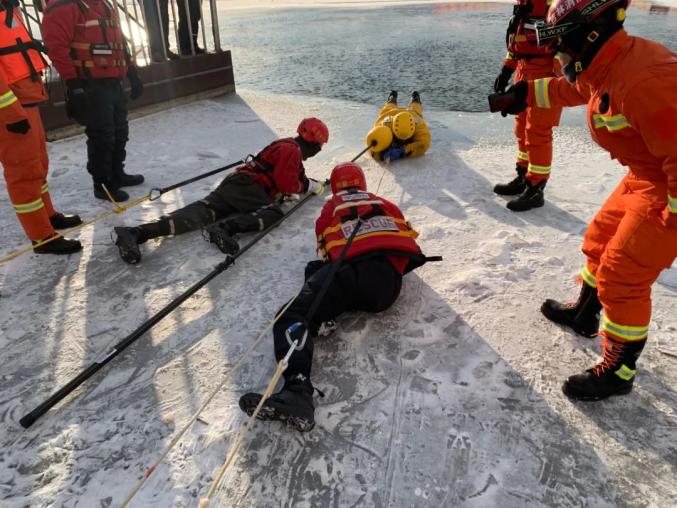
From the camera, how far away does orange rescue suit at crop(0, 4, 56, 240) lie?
302 cm

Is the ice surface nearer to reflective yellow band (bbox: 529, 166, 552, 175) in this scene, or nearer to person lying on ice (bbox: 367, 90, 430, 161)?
reflective yellow band (bbox: 529, 166, 552, 175)

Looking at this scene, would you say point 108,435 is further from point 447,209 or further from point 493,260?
point 447,209

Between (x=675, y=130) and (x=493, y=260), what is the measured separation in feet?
5.57

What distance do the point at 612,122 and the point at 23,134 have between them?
339 cm

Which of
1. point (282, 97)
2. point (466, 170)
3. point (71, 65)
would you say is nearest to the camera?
point (71, 65)

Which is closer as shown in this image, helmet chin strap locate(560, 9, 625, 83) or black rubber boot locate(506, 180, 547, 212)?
helmet chin strap locate(560, 9, 625, 83)

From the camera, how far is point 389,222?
2.71 m

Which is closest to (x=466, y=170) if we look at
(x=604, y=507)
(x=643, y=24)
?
(x=604, y=507)

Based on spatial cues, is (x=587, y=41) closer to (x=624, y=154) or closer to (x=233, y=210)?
(x=624, y=154)

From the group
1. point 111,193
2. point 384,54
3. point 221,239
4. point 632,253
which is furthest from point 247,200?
point 384,54

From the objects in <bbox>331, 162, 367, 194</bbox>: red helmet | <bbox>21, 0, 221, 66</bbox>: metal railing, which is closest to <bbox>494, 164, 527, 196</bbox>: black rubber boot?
<bbox>331, 162, 367, 194</bbox>: red helmet

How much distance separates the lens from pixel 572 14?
178 centimetres

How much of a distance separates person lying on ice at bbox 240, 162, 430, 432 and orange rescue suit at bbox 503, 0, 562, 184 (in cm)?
167

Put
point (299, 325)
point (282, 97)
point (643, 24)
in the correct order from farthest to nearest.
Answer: point (643, 24)
point (282, 97)
point (299, 325)
